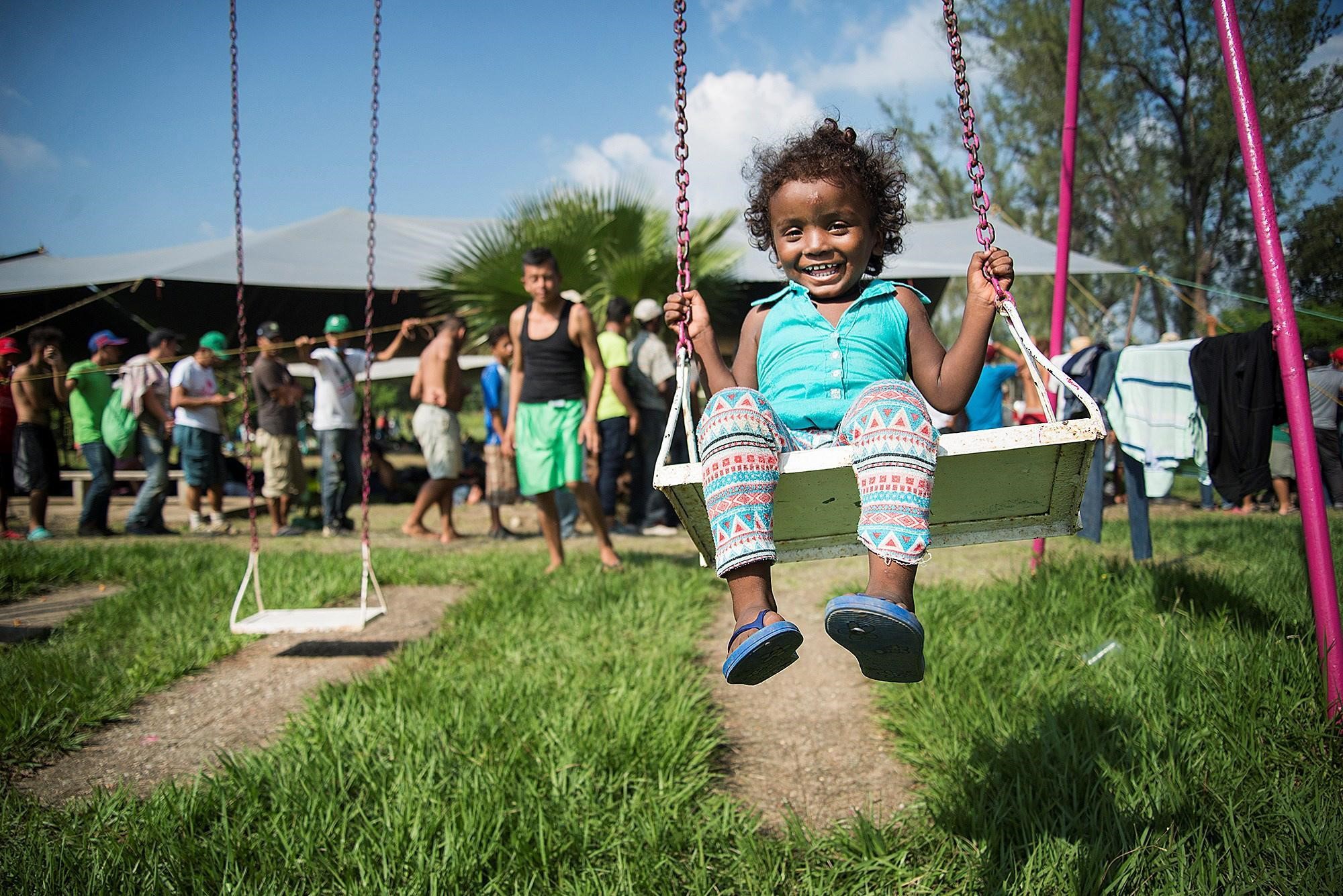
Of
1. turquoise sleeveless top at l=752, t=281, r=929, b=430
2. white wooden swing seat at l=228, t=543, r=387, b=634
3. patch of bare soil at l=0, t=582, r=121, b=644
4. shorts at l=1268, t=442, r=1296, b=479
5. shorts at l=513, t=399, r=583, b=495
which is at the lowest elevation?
patch of bare soil at l=0, t=582, r=121, b=644

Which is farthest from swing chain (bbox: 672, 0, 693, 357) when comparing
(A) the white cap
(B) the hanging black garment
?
(A) the white cap

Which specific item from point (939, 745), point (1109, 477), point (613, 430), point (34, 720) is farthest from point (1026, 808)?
point (1109, 477)

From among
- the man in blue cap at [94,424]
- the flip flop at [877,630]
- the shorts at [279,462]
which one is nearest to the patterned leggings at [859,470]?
the flip flop at [877,630]

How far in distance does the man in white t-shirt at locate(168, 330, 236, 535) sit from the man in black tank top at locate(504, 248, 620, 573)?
4.09 meters

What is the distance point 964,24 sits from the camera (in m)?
20.1

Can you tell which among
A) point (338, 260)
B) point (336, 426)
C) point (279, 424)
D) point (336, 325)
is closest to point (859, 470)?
point (336, 426)

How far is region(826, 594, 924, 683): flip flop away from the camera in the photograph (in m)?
1.68

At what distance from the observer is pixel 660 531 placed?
8.37 m

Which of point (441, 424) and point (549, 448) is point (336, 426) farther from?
point (549, 448)

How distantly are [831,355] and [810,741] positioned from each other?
1.75 meters

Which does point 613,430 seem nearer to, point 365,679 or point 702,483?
point 365,679

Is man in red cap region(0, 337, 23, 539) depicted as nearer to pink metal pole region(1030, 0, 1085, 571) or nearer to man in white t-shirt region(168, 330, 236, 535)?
man in white t-shirt region(168, 330, 236, 535)

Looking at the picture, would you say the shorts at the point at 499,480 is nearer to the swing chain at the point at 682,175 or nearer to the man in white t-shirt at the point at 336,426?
the man in white t-shirt at the point at 336,426

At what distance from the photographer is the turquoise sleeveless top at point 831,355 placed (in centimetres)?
233
